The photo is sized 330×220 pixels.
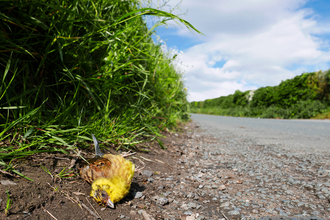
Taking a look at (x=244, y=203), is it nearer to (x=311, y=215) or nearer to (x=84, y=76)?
(x=311, y=215)

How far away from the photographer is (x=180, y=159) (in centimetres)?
198

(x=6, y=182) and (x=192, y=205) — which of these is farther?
(x=192, y=205)

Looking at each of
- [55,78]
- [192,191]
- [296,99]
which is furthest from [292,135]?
[296,99]

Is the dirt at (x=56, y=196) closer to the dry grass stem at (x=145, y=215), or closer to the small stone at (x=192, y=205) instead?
the dry grass stem at (x=145, y=215)

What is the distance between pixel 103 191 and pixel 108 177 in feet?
0.28

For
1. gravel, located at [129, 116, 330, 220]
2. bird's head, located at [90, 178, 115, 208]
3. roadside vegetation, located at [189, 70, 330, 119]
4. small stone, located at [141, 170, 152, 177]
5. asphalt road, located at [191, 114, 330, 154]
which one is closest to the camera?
bird's head, located at [90, 178, 115, 208]

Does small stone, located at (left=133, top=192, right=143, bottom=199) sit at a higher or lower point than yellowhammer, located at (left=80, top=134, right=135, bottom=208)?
lower

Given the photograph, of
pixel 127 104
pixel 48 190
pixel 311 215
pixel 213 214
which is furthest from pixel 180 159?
pixel 48 190

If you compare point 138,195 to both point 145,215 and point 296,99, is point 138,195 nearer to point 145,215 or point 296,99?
point 145,215

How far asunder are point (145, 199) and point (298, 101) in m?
13.3

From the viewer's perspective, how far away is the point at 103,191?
3.14 ft

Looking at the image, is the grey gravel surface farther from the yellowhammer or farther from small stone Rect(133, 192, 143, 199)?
the yellowhammer

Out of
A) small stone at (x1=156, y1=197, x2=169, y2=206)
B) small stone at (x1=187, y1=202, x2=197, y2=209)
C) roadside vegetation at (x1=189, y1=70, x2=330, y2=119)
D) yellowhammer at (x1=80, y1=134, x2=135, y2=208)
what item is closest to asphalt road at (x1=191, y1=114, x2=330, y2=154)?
small stone at (x1=187, y1=202, x2=197, y2=209)

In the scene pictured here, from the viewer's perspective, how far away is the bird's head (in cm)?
95
